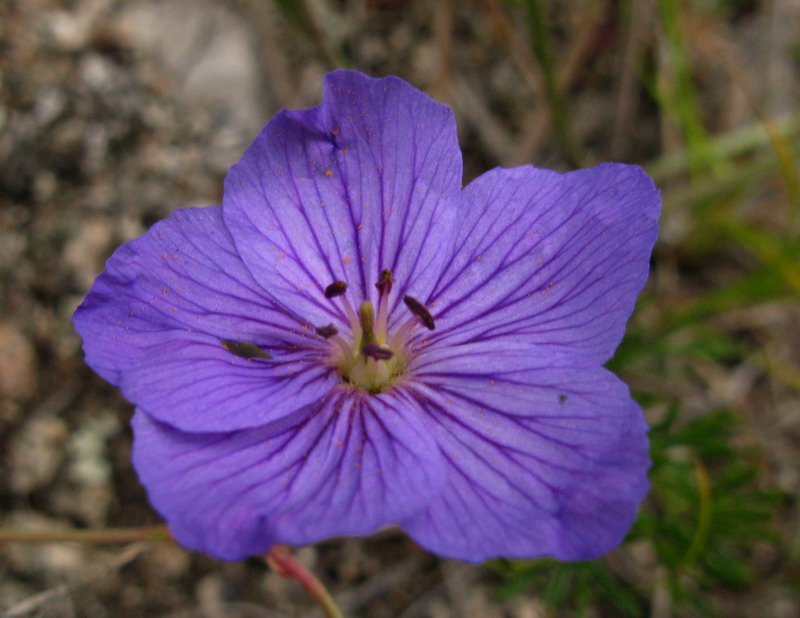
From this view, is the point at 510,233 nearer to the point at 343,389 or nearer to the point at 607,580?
the point at 343,389

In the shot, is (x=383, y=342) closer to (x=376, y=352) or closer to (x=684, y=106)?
(x=376, y=352)

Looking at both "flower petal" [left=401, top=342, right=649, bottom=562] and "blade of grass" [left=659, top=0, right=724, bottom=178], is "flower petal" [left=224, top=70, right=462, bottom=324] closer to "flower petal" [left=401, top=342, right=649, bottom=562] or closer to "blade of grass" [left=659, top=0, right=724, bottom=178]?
"flower petal" [left=401, top=342, right=649, bottom=562]

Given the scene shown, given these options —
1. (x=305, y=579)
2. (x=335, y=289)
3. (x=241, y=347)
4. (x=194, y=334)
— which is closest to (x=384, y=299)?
(x=335, y=289)

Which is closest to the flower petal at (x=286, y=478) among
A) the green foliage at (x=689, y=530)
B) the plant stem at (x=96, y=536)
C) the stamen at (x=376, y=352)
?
the stamen at (x=376, y=352)

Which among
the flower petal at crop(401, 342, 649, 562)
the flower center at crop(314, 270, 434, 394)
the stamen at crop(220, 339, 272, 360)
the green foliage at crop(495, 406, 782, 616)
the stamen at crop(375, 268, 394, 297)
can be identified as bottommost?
the green foliage at crop(495, 406, 782, 616)

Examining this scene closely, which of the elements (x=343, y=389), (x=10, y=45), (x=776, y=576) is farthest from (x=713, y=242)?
(x=10, y=45)

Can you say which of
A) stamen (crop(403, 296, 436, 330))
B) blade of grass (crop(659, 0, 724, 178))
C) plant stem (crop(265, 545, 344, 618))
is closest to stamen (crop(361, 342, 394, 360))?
stamen (crop(403, 296, 436, 330))

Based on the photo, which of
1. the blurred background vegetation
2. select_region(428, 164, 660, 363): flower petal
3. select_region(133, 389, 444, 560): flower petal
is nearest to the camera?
select_region(133, 389, 444, 560): flower petal
